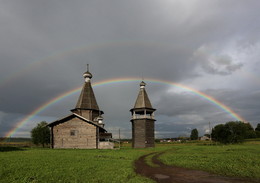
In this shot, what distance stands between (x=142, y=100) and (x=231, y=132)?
44185 millimetres

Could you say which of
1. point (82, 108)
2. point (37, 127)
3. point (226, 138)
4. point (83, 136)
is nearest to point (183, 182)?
point (83, 136)

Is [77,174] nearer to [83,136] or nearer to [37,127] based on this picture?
[83,136]

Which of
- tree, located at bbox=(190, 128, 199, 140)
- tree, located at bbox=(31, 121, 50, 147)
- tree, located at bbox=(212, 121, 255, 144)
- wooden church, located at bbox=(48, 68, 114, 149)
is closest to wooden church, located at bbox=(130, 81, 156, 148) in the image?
wooden church, located at bbox=(48, 68, 114, 149)

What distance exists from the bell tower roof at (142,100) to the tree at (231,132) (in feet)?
137

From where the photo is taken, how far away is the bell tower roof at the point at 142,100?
4151cm

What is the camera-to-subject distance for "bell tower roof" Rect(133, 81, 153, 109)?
41513 mm

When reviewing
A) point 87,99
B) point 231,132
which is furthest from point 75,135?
point 231,132

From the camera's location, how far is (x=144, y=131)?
39.2 meters

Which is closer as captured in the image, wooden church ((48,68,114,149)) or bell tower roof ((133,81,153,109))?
wooden church ((48,68,114,149))

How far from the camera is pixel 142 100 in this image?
138 feet

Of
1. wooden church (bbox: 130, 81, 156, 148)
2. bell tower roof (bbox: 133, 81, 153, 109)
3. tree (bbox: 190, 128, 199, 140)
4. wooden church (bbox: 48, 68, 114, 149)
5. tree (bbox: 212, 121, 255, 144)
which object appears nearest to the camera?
wooden church (bbox: 48, 68, 114, 149)

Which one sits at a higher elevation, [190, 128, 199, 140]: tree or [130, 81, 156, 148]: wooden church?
[130, 81, 156, 148]: wooden church

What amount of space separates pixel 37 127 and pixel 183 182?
54281 millimetres

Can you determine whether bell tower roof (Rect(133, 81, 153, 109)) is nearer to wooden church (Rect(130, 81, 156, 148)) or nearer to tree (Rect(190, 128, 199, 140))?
wooden church (Rect(130, 81, 156, 148))
